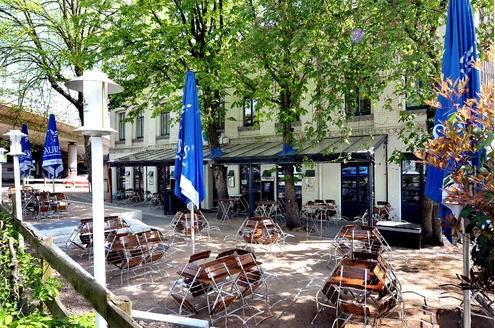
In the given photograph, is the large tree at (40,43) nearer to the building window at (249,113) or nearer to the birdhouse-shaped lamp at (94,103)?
the building window at (249,113)

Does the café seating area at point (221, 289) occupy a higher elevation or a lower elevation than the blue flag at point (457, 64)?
lower

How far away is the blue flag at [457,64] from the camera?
3530mm

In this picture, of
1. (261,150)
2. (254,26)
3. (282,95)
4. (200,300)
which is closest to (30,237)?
(200,300)

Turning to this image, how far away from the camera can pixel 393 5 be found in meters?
7.02

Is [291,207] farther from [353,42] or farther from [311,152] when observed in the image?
[353,42]

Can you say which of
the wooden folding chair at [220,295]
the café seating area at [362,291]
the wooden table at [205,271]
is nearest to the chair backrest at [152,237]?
the wooden table at [205,271]

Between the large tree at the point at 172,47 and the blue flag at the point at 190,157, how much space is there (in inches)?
153

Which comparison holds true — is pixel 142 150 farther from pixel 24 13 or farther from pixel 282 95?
pixel 282 95

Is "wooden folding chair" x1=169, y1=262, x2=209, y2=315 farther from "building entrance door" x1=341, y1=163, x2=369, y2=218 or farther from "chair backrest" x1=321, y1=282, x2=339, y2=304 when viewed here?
"building entrance door" x1=341, y1=163, x2=369, y2=218

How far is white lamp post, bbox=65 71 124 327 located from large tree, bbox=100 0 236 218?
791 cm

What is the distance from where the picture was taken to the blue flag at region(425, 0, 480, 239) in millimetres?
3530

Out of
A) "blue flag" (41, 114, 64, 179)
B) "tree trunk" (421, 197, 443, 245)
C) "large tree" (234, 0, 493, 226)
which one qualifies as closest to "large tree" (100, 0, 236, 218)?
"large tree" (234, 0, 493, 226)

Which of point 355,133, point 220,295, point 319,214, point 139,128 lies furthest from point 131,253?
point 139,128

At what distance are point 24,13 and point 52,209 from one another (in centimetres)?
1080
